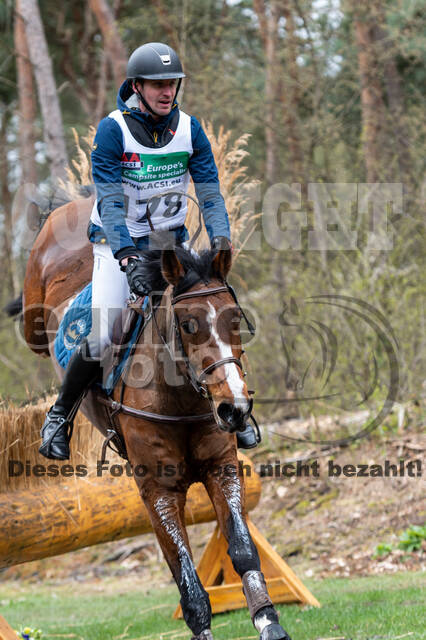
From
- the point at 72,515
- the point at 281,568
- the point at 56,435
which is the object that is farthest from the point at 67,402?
the point at 281,568

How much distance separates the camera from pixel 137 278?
3471mm

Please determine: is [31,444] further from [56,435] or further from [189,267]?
[189,267]

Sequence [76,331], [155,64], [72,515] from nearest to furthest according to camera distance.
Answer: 1. [155,64]
2. [76,331]
3. [72,515]

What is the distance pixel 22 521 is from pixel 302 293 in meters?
5.65

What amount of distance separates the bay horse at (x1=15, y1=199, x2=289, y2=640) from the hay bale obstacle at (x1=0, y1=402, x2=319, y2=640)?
92 centimetres

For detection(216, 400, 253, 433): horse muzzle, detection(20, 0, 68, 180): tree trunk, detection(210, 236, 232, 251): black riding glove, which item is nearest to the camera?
detection(216, 400, 253, 433): horse muzzle

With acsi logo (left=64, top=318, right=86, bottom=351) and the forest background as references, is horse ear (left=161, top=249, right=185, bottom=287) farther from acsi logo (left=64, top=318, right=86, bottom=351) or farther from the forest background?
the forest background

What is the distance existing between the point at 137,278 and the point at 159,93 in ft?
3.58

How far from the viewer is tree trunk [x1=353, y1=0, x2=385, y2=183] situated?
39.4 ft

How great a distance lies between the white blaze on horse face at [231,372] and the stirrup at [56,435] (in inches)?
60.2

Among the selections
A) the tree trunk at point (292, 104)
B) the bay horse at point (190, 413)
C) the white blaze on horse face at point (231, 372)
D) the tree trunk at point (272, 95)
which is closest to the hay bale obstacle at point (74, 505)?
the bay horse at point (190, 413)

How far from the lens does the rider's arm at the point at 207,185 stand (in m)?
3.89

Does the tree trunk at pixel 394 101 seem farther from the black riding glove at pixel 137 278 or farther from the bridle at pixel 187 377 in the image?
the black riding glove at pixel 137 278

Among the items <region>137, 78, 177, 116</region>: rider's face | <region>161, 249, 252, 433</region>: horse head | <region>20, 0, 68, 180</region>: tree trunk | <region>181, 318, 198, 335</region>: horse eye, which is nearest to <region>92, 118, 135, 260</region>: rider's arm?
<region>137, 78, 177, 116</region>: rider's face
